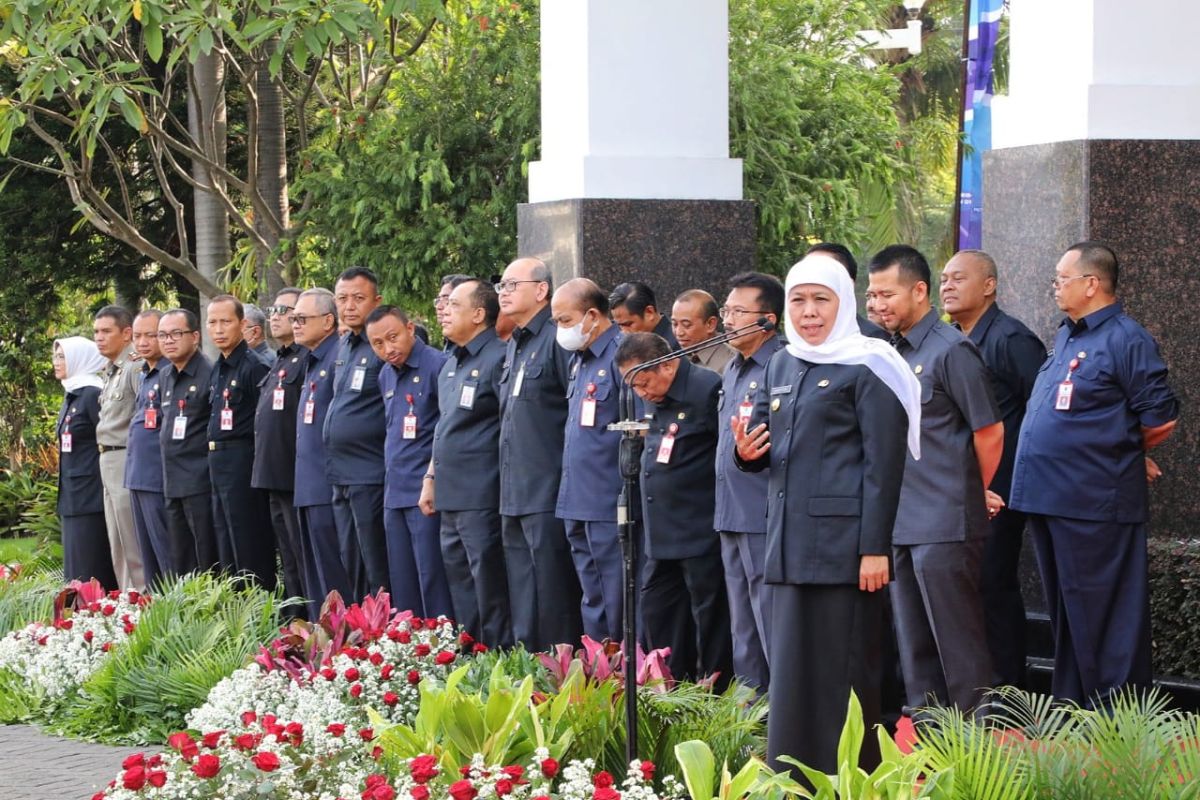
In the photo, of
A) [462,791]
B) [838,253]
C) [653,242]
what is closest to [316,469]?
[653,242]

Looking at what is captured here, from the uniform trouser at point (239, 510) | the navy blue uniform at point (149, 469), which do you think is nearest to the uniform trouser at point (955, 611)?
the uniform trouser at point (239, 510)

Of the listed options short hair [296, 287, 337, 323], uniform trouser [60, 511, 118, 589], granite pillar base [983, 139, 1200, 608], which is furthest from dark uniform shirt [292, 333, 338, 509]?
granite pillar base [983, 139, 1200, 608]

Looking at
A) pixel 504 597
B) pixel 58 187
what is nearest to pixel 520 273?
pixel 504 597

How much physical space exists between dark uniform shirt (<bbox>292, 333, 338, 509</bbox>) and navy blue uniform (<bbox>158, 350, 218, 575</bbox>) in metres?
1.01

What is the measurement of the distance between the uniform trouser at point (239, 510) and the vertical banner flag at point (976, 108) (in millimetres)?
5465

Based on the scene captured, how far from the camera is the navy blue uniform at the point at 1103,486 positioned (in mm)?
7066

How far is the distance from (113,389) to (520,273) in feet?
13.9

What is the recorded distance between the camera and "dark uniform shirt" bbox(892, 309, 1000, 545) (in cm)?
688

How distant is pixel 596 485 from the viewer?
8.30 meters

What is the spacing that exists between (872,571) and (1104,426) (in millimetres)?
1775

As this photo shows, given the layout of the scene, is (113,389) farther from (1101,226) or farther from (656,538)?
(1101,226)

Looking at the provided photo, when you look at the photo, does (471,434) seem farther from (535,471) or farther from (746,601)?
(746,601)

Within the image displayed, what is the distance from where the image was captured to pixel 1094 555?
281 inches

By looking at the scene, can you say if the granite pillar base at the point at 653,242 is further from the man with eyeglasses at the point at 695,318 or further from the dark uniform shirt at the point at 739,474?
the dark uniform shirt at the point at 739,474
